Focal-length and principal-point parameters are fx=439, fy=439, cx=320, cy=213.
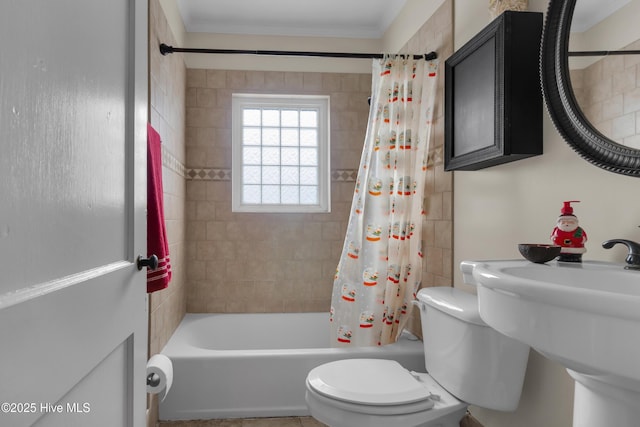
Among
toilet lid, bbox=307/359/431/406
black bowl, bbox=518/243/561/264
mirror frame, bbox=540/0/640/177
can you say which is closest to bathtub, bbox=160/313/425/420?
toilet lid, bbox=307/359/431/406

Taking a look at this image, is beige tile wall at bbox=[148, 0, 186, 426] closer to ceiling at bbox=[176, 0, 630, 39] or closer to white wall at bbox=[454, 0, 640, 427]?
ceiling at bbox=[176, 0, 630, 39]

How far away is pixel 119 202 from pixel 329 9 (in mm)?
2637

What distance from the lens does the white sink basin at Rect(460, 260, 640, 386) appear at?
65cm

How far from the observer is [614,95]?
49.9 inches

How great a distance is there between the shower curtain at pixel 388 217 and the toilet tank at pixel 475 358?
60 cm

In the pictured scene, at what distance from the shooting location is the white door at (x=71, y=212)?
582 mm

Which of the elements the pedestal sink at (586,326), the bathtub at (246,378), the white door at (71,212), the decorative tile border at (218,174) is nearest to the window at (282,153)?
the decorative tile border at (218,174)

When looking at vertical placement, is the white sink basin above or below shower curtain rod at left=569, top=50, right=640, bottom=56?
below

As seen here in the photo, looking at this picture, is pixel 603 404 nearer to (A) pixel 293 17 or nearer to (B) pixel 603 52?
(B) pixel 603 52

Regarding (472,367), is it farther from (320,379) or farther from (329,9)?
(329,9)

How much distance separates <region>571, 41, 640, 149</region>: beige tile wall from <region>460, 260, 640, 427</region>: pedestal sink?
39 centimetres

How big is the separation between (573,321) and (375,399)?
1020 mm

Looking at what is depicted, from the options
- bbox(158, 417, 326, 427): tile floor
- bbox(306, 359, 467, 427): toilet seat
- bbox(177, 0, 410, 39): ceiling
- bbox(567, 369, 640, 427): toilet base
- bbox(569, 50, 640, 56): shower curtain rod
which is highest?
bbox(177, 0, 410, 39): ceiling

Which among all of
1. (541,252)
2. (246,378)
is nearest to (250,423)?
(246,378)
